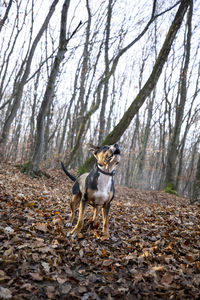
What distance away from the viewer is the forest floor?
93.1 inches

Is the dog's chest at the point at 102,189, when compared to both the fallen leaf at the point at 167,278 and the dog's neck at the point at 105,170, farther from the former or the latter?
the fallen leaf at the point at 167,278


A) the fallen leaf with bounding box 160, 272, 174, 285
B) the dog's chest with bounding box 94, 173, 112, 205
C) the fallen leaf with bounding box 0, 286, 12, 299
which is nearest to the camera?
the fallen leaf with bounding box 0, 286, 12, 299

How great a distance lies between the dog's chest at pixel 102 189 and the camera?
12.1ft

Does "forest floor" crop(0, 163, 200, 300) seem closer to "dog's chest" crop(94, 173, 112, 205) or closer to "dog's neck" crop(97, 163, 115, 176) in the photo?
"dog's chest" crop(94, 173, 112, 205)

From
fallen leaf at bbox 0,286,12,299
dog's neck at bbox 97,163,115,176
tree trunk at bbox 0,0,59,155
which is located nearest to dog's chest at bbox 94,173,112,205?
dog's neck at bbox 97,163,115,176

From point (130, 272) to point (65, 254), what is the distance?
3.43 ft

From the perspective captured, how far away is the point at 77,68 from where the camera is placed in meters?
22.2

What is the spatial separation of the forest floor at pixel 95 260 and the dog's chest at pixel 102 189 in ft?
2.75

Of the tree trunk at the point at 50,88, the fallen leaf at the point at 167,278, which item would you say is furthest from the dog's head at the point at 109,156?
the tree trunk at the point at 50,88

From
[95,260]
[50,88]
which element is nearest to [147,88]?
[50,88]

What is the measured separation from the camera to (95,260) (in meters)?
3.19

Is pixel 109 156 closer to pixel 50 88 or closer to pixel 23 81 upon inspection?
pixel 50 88

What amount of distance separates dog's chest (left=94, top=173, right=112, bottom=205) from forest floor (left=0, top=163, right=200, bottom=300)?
0.84 m

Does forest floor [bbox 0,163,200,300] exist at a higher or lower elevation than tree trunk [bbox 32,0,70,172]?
lower
